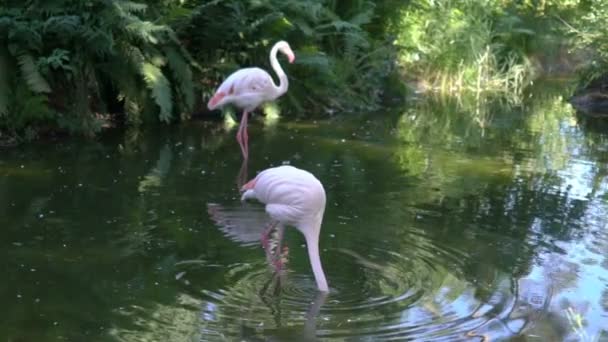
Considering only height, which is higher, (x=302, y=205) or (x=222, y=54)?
(x=222, y=54)

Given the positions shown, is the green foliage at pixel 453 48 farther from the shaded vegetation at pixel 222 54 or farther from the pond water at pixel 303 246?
the pond water at pixel 303 246

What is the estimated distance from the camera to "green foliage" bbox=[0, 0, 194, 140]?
900cm

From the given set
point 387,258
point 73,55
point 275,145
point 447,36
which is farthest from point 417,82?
point 387,258

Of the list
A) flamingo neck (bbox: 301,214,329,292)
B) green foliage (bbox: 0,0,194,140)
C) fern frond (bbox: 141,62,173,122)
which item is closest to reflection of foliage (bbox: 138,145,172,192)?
fern frond (bbox: 141,62,173,122)

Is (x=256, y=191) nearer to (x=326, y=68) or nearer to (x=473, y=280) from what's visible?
(x=473, y=280)

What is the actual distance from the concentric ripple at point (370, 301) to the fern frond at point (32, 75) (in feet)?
14.8

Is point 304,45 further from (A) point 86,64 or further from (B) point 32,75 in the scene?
(B) point 32,75

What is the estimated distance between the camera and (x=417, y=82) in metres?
16.3

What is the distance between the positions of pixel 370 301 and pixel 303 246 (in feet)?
3.73

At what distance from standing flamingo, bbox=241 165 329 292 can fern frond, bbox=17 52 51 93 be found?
14.9ft

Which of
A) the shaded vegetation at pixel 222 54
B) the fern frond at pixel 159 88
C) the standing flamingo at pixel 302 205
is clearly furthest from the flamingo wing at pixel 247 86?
the standing flamingo at pixel 302 205

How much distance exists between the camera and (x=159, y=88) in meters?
9.91

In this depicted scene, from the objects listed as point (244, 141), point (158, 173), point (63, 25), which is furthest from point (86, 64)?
point (158, 173)

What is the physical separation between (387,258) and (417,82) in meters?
11.2
